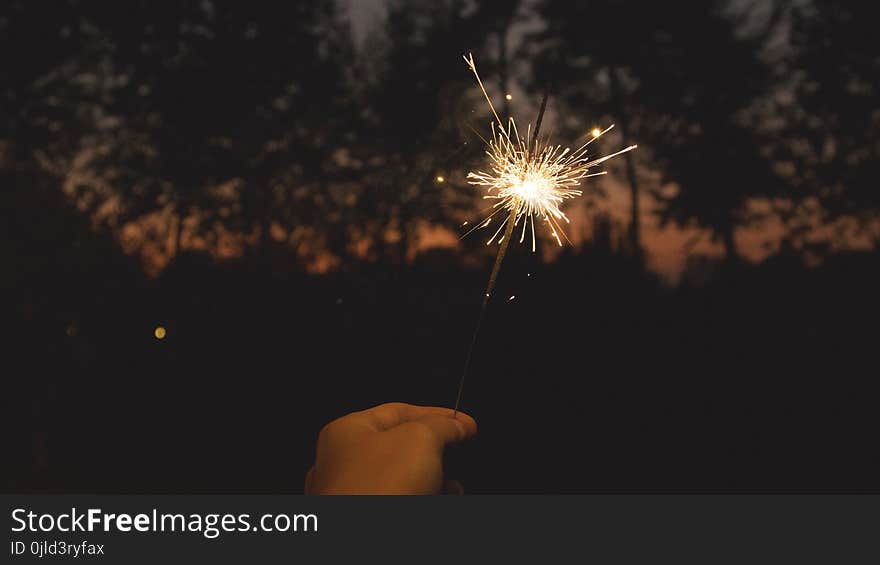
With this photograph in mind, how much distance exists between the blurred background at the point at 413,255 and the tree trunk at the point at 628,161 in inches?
4.2

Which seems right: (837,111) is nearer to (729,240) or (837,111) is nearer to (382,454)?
(729,240)

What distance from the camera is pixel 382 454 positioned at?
392 cm

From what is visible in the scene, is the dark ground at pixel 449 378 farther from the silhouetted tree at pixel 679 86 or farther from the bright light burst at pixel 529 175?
the bright light burst at pixel 529 175

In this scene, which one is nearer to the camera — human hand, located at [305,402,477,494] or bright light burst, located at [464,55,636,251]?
human hand, located at [305,402,477,494]

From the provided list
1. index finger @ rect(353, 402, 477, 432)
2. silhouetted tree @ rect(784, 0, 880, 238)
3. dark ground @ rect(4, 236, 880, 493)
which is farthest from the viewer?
silhouetted tree @ rect(784, 0, 880, 238)

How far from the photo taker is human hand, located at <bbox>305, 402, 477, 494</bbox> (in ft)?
12.5

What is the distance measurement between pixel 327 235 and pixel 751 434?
12012 mm

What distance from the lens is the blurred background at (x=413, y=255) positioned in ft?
44.9

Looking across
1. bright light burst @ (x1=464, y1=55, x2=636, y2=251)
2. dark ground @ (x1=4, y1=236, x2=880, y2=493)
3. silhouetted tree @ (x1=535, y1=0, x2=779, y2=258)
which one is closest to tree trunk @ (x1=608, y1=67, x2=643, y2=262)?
silhouetted tree @ (x1=535, y1=0, x2=779, y2=258)

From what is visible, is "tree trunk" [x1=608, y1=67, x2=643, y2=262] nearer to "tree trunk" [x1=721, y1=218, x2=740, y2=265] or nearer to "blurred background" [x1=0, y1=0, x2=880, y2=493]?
"blurred background" [x1=0, y1=0, x2=880, y2=493]

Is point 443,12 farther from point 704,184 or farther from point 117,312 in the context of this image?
point 117,312

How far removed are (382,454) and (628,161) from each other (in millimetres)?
22580

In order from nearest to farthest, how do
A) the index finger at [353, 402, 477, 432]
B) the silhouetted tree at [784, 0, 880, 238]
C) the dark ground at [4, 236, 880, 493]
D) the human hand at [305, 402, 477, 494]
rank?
the human hand at [305, 402, 477, 494] → the index finger at [353, 402, 477, 432] → the dark ground at [4, 236, 880, 493] → the silhouetted tree at [784, 0, 880, 238]

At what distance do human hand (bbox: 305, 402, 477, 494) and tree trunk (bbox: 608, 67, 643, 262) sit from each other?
20289mm
